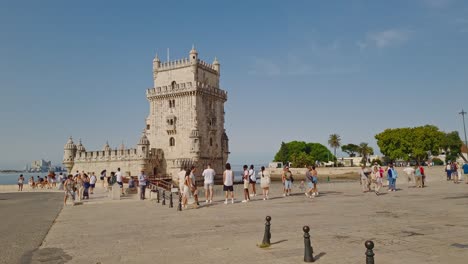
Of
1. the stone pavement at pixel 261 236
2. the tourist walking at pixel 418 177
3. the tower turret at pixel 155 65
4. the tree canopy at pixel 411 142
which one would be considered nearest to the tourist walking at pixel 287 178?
the stone pavement at pixel 261 236

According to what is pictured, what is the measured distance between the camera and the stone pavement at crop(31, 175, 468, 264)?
775 centimetres

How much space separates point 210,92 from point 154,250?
148ft

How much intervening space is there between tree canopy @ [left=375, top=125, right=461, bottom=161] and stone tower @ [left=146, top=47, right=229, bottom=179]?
1703 inches

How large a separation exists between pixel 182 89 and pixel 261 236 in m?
42.5

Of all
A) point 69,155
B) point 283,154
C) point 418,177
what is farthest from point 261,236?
point 283,154

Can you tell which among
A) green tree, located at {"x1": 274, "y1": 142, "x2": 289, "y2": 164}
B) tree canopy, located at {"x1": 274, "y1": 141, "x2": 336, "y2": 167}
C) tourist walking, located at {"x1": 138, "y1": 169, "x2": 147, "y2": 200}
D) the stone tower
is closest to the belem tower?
the stone tower

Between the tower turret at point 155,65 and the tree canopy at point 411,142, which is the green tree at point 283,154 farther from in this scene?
the tower turret at point 155,65

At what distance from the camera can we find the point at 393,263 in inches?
273

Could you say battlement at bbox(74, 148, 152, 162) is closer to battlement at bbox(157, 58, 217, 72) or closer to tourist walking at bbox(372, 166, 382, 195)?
battlement at bbox(157, 58, 217, 72)

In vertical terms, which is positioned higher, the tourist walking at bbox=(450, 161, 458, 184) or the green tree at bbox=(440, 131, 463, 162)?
the green tree at bbox=(440, 131, 463, 162)

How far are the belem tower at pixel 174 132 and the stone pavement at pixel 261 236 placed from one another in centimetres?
3470

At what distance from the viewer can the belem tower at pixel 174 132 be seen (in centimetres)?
4978

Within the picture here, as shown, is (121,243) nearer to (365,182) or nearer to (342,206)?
(342,206)

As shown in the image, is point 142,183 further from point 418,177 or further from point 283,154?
point 283,154
